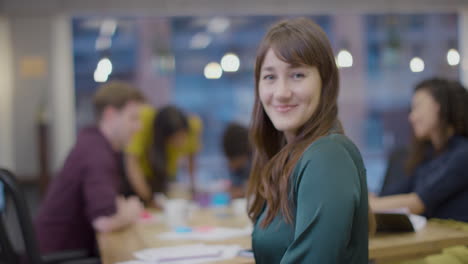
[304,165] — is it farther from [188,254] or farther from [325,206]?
[188,254]

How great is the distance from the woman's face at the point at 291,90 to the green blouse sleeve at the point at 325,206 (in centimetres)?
21

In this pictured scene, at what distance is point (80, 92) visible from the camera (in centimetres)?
630

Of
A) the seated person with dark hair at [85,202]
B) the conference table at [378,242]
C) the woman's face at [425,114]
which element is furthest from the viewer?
the woman's face at [425,114]

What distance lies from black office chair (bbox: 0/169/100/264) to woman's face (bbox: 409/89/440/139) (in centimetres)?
185

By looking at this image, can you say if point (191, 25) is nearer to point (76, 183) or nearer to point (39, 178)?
point (39, 178)

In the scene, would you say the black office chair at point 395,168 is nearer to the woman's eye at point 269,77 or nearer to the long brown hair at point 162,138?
the long brown hair at point 162,138

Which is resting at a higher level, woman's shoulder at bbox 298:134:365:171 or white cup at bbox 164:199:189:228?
woman's shoulder at bbox 298:134:365:171

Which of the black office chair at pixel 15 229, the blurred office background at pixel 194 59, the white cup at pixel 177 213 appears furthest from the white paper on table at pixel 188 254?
the blurred office background at pixel 194 59

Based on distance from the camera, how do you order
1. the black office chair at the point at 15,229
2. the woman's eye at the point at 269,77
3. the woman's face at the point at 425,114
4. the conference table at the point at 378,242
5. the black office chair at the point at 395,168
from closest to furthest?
the woman's eye at the point at 269,77
the black office chair at the point at 15,229
the conference table at the point at 378,242
the woman's face at the point at 425,114
the black office chair at the point at 395,168

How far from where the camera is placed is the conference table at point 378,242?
6.42 feet

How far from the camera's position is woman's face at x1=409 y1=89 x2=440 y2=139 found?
2670 mm

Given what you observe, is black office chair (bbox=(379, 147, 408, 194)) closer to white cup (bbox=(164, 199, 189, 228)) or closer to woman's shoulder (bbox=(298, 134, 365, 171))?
white cup (bbox=(164, 199, 189, 228))

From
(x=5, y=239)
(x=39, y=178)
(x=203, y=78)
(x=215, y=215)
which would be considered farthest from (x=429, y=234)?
(x=203, y=78)

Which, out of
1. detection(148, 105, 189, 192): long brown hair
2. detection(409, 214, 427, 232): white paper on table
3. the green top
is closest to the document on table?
the green top
